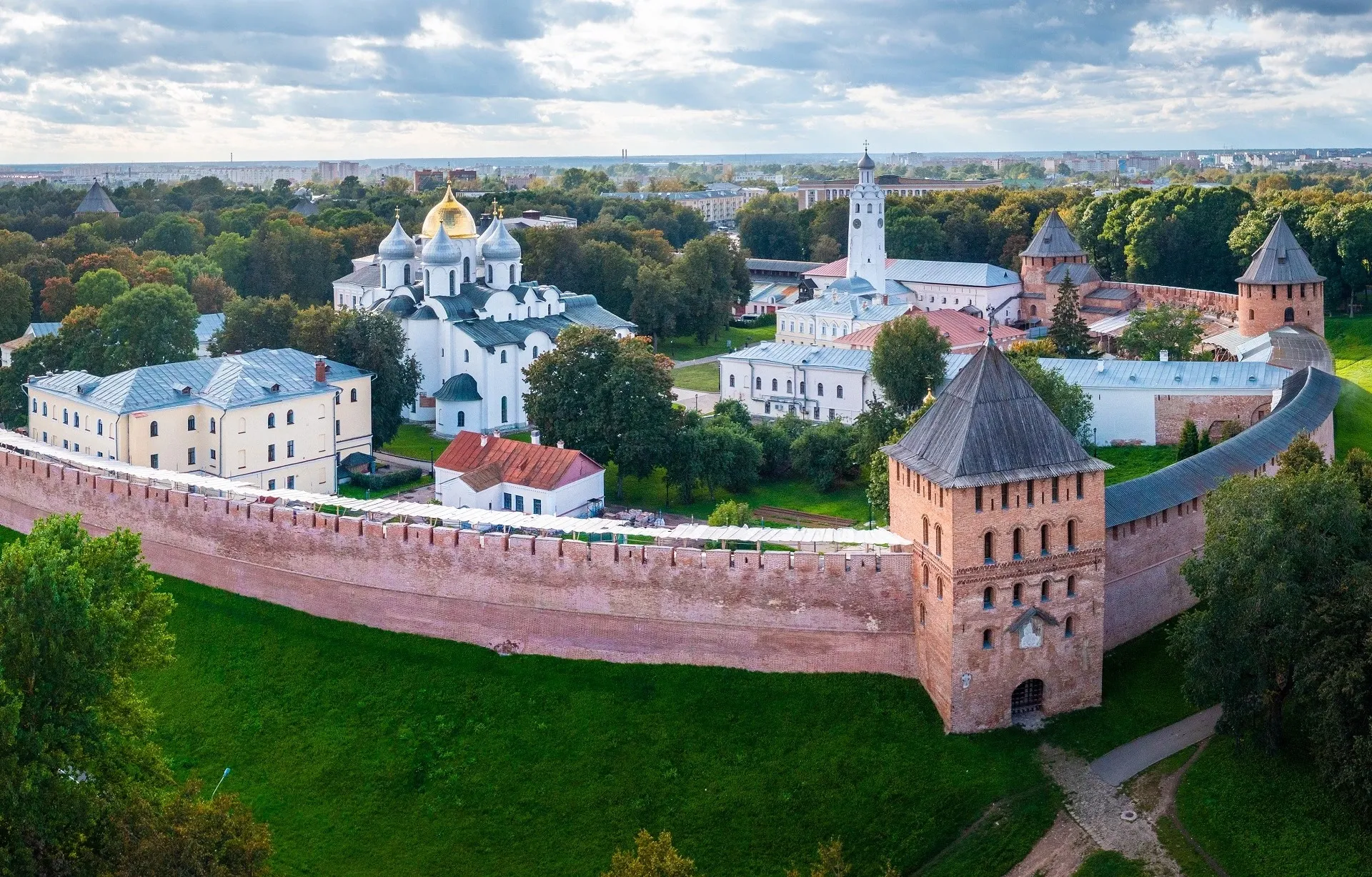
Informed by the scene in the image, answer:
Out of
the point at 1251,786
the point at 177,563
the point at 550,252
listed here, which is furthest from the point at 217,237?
the point at 1251,786

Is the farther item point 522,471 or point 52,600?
point 522,471

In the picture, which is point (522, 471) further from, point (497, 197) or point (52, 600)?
point (497, 197)

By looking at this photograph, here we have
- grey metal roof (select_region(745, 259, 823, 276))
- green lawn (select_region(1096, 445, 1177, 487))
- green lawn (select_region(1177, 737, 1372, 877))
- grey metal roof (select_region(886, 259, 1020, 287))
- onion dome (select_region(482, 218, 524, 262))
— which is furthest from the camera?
grey metal roof (select_region(745, 259, 823, 276))

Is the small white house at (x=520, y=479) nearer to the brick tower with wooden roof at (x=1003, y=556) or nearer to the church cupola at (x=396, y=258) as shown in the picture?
the brick tower with wooden roof at (x=1003, y=556)

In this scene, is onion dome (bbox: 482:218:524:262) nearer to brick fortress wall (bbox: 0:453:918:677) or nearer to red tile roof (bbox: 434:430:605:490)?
red tile roof (bbox: 434:430:605:490)

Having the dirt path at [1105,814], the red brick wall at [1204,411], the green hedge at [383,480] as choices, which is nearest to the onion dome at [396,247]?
the green hedge at [383,480]

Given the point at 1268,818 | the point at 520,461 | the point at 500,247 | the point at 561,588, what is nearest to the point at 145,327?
the point at 500,247

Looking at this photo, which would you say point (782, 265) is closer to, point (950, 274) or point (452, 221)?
point (950, 274)

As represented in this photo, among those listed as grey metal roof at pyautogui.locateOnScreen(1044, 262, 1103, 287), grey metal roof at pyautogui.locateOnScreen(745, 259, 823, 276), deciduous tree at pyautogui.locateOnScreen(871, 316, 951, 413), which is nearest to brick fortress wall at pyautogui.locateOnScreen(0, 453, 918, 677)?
deciduous tree at pyautogui.locateOnScreen(871, 316, 951, 413)
